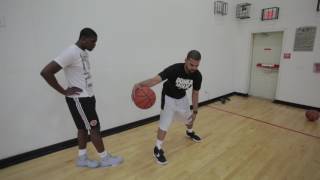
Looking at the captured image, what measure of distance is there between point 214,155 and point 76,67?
2033 millimetres

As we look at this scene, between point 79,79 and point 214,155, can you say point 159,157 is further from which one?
point 79,79

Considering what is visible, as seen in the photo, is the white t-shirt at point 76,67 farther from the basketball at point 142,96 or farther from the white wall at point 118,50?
the white wall at point 118,50

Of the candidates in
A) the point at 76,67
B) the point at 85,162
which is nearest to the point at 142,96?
the point at 76,67

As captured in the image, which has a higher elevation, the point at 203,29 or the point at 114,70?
the point at 203,29

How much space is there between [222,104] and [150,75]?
7.48 ft

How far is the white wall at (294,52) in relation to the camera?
13.8ft

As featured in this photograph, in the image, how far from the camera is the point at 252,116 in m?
4.03

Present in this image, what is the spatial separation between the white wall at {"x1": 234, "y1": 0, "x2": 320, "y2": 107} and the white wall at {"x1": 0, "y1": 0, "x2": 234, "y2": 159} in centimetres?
160

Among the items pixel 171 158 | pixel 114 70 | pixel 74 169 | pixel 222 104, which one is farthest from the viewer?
pixel 222 104

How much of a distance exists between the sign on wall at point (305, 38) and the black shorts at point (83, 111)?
4623mm

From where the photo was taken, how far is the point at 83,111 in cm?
210

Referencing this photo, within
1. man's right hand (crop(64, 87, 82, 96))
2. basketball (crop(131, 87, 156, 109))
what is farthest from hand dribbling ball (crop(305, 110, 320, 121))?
man's right hand (crop(64, 87, 82, 96))

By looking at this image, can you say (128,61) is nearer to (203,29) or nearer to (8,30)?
(8,30)

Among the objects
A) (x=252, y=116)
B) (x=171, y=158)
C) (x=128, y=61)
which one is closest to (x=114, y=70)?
(x=128, y=61)
